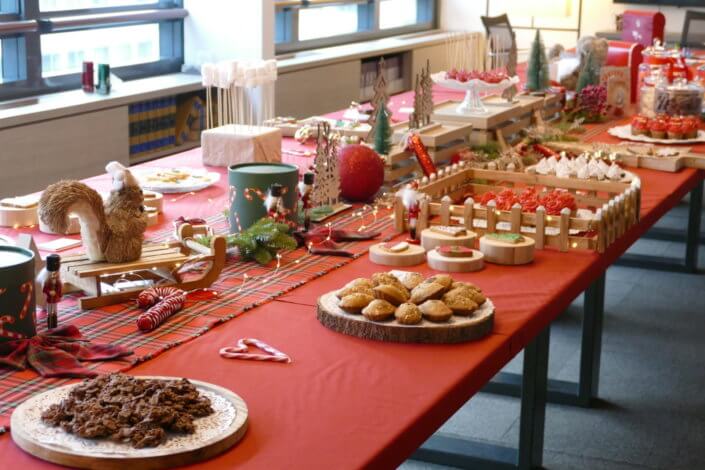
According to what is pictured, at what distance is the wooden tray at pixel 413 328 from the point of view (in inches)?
73.0

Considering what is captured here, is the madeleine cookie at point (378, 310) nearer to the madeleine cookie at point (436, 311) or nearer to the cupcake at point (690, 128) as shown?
the madeleine cookie at point (436, 311)

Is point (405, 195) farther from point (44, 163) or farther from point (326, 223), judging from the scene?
point (44, 163)

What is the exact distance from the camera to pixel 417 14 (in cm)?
901

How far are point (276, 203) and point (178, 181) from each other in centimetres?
67

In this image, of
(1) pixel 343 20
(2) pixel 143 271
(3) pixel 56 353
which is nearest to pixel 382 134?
(2) pixel 143 271

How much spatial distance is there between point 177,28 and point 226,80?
10.6 ft

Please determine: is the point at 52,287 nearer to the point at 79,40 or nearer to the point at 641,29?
the point at 79,40

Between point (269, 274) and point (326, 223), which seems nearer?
point (269, 274)

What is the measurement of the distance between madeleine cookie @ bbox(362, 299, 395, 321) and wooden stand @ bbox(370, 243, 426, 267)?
0.45m

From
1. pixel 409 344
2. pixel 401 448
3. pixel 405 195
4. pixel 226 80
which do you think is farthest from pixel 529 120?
pixel 401 448

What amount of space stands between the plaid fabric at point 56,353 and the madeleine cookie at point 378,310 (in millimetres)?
405

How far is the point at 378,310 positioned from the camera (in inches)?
73.5

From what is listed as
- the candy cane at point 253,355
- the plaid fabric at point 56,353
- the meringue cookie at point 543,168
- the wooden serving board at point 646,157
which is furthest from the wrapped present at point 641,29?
the plaid fabric at point 56,353

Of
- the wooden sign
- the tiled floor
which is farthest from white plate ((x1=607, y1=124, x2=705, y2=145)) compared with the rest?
the tiled floor
